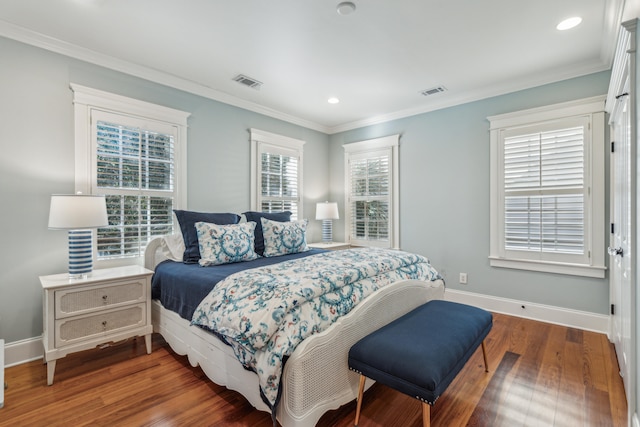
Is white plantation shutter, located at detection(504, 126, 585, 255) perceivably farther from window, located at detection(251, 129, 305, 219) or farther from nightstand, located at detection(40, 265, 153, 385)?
nightstand, located at detection(40, 265, 153, 385)

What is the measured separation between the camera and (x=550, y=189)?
3.14 m

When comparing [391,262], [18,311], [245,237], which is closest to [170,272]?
[245,237]

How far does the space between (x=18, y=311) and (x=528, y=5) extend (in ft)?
14.6

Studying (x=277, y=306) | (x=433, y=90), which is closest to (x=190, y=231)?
(x=277, y=306)

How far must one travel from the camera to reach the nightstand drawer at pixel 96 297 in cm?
217

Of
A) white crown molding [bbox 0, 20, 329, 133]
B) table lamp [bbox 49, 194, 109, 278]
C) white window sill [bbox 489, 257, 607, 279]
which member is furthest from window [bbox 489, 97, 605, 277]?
table lamp [bbox 49, 194, 109, 278]

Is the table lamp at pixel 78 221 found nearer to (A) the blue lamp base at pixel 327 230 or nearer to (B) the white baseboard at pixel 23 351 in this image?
(B) the white baseboard at pixel 23 351

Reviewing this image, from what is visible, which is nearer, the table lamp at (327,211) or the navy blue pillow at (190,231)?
the navy blue pillow at (190,231)

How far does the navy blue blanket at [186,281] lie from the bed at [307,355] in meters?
0.02

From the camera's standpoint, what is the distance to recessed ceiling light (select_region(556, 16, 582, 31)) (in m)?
2.28

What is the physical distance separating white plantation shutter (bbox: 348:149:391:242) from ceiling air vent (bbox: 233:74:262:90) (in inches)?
78.3

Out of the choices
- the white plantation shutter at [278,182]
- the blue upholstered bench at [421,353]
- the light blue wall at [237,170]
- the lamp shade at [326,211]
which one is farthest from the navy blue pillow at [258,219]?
the blue upholstered bench at [421,353]

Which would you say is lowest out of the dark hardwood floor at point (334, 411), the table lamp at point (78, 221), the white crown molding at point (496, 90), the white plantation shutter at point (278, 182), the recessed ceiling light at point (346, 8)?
the dark hardwood floor at point (334, 411)

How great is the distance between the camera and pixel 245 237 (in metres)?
2.89
